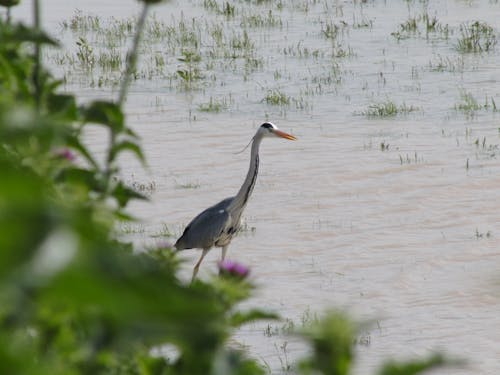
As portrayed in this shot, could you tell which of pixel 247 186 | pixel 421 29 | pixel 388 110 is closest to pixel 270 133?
pixel 247 186

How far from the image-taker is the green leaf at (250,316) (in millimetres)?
1045

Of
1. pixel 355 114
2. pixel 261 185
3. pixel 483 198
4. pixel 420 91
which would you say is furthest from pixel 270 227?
pixel 420 91

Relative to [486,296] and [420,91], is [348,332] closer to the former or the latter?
[486,296]

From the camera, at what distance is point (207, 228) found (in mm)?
7965

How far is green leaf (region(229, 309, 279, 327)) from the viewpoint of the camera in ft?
3.43

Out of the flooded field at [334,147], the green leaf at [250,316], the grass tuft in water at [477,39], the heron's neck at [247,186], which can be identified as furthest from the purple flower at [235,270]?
the grass tuft in water at [477,39]

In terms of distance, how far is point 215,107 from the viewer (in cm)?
1402

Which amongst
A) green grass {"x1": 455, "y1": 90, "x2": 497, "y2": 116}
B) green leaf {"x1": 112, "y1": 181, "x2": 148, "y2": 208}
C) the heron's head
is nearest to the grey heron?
the heron's head

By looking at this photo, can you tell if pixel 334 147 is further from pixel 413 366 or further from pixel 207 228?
pixel 413 366

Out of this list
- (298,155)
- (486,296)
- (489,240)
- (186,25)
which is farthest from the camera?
(186,25)

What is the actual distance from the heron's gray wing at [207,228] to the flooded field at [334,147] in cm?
26

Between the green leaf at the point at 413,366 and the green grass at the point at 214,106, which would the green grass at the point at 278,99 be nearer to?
the green grass at the point at 214,106

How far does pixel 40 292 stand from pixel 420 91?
14.2 meters

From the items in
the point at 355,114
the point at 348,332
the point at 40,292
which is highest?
the point at 40,292
